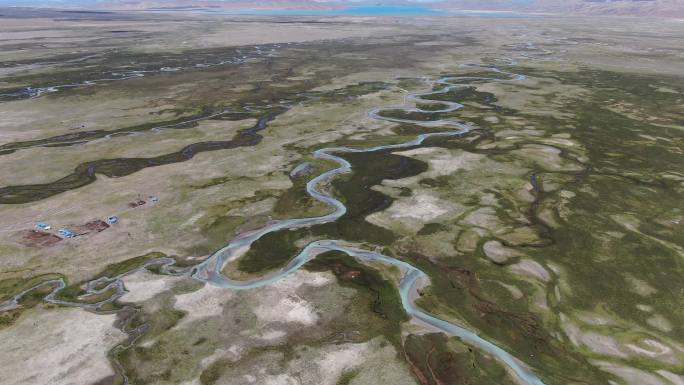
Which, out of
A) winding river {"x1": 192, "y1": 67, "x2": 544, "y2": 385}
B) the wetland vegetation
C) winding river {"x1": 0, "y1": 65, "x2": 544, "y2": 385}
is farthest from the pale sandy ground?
winding river {"x1": 192, "y1": 67, "x2": 544, "y2": 385}

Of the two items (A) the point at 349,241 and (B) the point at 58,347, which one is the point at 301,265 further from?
(B) the point at 58,347

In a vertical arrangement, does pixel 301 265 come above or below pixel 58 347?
below

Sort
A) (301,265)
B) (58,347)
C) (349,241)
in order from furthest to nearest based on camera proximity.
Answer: (349,241) < (301,265) < (58,347)

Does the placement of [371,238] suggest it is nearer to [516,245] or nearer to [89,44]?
[516,245]

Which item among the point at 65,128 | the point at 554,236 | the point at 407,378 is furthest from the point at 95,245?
the point at 65,128

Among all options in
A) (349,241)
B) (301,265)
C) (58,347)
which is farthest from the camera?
(349,241)

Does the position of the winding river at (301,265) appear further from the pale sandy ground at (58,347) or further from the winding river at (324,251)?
the pale sandy ground at (58,347)

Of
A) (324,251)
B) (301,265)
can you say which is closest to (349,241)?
(324,251)

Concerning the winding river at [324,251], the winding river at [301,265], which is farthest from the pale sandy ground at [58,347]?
the winding river at [324,251]

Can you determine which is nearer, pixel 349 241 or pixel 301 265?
pixel 301 265
